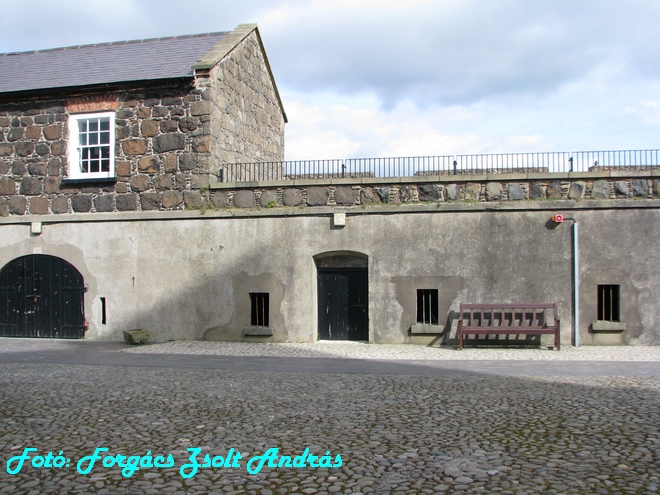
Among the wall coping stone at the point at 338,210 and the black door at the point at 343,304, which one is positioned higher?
the wall coping stone at the point at 338,210

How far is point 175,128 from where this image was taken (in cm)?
1519

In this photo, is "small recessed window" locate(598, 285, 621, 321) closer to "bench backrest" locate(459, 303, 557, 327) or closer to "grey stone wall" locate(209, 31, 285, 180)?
"bench backrest" locate(459, 303, 557, 327)

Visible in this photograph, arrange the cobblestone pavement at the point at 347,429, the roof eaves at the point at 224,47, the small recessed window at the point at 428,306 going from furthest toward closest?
1. the roof eaves at the point at 224,47
2. the small recessed window at the point at 428,306
3. the cobblestone pavement at the point at 347,429

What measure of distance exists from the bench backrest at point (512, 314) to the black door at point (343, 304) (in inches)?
91.4

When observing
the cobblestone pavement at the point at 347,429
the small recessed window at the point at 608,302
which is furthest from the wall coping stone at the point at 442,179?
the cobblestone pavement at the point at 347,429

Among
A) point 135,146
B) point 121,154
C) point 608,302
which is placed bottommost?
point 608,302

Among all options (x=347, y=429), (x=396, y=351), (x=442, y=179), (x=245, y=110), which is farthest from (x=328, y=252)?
(x=347, y=429)

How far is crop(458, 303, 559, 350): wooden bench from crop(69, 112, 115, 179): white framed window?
9.08m

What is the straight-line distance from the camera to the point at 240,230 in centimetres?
1481

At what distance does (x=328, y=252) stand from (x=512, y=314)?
4.20 metres

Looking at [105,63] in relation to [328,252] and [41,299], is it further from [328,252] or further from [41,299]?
[328,252]

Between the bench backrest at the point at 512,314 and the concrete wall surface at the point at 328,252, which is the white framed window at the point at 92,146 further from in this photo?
the bench backrest at the point at 512,314

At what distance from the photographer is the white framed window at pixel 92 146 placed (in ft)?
51.3

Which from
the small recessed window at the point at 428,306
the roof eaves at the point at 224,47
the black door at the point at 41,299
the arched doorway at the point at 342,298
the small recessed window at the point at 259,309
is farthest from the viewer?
the black door at the point at 41,299
